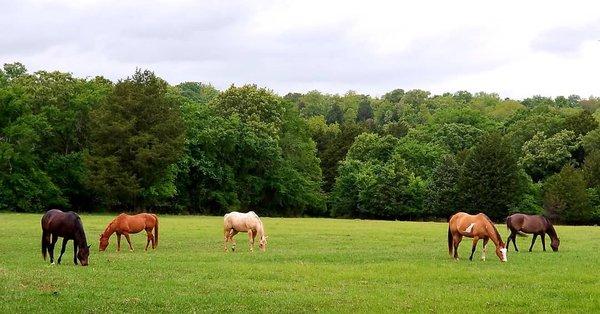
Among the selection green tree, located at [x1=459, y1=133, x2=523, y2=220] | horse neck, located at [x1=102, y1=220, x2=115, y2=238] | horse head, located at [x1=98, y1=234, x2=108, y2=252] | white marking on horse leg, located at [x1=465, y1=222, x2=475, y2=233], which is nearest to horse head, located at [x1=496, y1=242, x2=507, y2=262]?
white marking on horse leg, located at [x1=465, y1=222, x2=475, y2=233]

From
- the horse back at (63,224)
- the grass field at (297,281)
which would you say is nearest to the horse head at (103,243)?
the grass field at (297,281)

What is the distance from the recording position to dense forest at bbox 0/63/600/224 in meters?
66.5

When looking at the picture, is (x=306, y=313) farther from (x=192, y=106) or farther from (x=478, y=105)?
(x=478, y=105)

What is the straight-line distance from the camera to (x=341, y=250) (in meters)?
29.4

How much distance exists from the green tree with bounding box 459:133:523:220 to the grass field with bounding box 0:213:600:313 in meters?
56.1

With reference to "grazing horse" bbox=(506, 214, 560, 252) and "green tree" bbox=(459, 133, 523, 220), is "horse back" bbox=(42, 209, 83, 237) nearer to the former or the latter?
"grazing horse" bbox=(506, 214, 560, 252)

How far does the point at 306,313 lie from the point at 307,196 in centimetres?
7315

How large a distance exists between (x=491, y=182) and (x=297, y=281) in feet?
231

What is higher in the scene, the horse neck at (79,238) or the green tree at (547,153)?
the green tree at (547,153)

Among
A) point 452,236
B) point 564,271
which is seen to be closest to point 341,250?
point 452,236

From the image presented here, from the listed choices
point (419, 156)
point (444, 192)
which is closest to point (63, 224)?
point (444, 192)

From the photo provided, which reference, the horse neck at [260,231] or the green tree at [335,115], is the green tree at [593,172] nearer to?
the horse neck at [260,231]

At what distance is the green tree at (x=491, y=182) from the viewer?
8462cm

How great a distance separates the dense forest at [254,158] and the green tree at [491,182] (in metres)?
0.15
